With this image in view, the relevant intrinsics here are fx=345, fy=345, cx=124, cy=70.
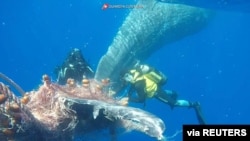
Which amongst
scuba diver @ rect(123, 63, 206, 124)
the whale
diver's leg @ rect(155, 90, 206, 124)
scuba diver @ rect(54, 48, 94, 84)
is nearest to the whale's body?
the whale

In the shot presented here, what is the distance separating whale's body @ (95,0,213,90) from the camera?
12234 mm

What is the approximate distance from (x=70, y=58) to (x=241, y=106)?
3664 centimetres

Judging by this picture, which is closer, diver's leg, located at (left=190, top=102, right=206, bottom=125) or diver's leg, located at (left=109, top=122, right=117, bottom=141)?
diver's leg, located at (left=109, top=122, right=117, bottom=141)

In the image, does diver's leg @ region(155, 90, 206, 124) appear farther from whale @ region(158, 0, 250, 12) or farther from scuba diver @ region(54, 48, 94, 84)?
whale @ region(158, 0, 250, 12)

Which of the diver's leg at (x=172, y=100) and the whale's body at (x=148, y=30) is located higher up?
the whale's body at (x=148, y=30)

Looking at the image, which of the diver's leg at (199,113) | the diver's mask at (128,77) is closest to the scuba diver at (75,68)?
the diver's mask at (128,77)

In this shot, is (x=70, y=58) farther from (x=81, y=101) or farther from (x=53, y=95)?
(x=81, y=101)

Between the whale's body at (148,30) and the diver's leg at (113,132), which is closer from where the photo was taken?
the diver's leg at (113,132)

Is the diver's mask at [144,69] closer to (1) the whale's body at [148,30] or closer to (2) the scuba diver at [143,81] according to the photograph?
(2) the scuba diver at [143,81]

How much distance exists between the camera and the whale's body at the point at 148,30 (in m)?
12.2

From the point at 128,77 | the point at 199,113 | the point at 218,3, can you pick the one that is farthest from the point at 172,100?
the point at 218,3

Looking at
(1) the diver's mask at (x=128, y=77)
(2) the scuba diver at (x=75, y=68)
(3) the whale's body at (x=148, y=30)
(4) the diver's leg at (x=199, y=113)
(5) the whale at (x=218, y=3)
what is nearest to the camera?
(2) the scuba diver at (x=75, y=68)

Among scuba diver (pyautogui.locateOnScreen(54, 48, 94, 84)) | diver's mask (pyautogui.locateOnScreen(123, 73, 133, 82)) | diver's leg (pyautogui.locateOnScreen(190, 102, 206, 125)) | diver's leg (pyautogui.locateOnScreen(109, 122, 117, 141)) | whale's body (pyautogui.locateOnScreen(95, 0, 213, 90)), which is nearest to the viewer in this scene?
diver's leg (pyautogui.locateOnScreen(109, 122, 117, 141))

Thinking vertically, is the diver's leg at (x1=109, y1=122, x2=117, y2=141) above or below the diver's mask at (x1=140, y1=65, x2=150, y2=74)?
below
